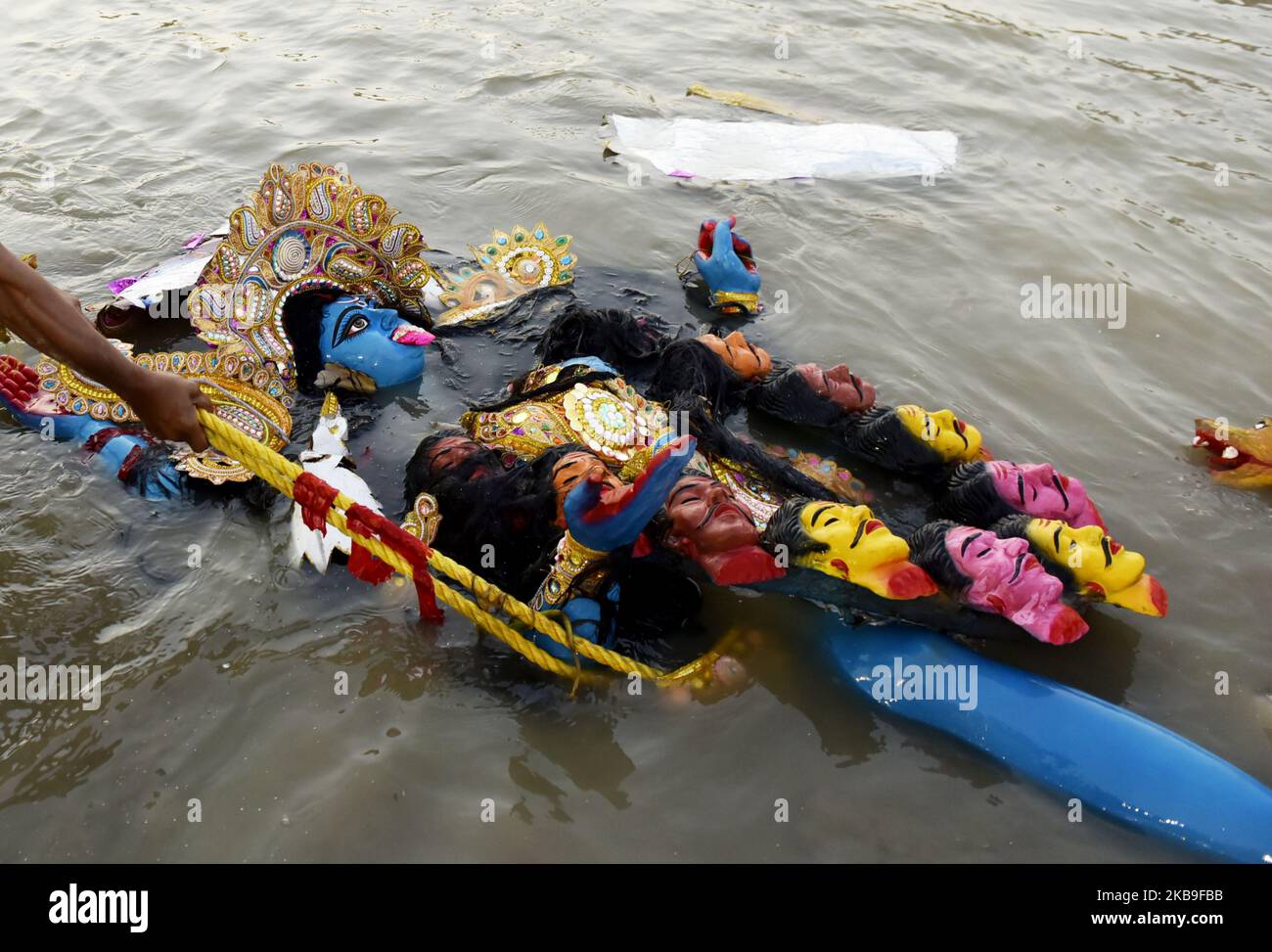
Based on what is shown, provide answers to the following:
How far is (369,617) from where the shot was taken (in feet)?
10.5

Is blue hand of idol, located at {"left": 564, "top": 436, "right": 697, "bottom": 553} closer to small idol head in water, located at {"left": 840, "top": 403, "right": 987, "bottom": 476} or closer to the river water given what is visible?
the river water

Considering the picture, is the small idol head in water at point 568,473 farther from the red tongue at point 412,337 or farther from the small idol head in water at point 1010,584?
the red tongue at point 412,337

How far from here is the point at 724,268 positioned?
4895 millimetres

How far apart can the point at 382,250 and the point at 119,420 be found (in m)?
1.39

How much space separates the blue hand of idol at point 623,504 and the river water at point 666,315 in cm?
61

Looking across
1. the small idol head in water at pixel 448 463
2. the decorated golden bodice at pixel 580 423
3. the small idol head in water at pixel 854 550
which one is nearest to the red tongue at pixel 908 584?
the small idol head in water at pixel 854 550

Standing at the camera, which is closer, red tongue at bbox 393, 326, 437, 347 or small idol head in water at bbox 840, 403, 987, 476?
small idol head in water at bbox 840, 403, 987, 476

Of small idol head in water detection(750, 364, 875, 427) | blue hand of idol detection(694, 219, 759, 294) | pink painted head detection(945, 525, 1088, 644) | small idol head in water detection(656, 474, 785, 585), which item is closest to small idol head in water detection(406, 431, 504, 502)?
small idol head in water detection(656, 474, 785, 585)

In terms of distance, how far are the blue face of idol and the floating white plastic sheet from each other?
3.37 m

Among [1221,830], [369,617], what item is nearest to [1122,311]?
[1221,830]

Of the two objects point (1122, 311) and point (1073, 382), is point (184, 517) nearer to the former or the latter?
point (1073, 382)

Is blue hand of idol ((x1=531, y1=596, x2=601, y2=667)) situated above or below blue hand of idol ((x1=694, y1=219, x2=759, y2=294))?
below

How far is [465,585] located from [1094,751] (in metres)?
1.91

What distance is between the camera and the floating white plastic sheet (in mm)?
6680
